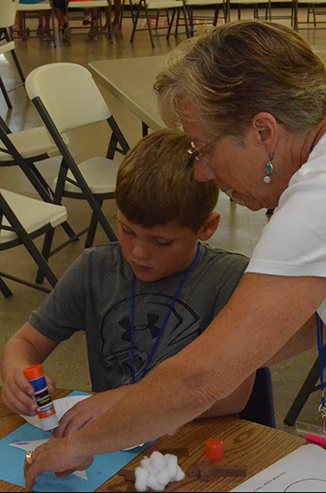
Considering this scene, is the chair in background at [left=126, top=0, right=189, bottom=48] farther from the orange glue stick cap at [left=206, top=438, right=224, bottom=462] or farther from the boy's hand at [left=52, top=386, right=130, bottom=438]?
the orange glue stick cap at [left=206, top=438, right=224, bottom=462]

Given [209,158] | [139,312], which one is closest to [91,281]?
[139,312]

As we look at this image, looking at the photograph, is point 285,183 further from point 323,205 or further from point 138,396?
point 138,396

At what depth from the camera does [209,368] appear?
2.70ft

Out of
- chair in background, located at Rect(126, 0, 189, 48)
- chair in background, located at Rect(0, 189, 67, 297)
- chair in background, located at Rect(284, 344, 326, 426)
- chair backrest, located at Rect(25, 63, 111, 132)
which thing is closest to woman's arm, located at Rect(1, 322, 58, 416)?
chair in background, located at Rect(284, 344, 326, 426)

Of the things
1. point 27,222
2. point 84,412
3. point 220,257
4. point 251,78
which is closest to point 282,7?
point 27,222

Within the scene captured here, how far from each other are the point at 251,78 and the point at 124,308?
0.59 meters

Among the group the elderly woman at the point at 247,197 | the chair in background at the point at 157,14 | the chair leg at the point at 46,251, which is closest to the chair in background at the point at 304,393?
the elderly woman at the point at 247,197

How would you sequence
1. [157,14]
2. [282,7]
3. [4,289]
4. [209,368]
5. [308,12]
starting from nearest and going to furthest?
[209,368]
[4,289]
[157,14]
[308,12]
[282,7]

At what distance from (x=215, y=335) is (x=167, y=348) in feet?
1.72

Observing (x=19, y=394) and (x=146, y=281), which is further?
(x=146, y=281)

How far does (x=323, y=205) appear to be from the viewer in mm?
857

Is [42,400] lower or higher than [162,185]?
lower

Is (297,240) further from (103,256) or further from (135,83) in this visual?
(135,83)

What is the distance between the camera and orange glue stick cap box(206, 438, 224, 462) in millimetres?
955
